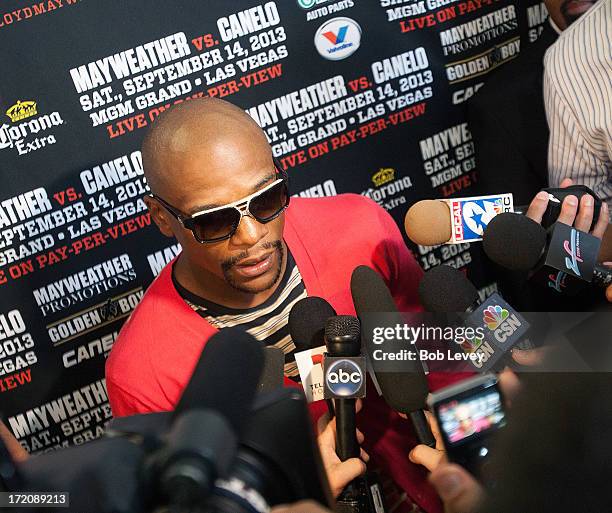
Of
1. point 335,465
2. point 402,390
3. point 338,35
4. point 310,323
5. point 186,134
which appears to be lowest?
point 335,465

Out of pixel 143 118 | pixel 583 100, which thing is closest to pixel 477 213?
pixel 583 100

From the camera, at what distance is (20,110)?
6.59 feet

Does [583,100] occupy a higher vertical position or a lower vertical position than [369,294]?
higher

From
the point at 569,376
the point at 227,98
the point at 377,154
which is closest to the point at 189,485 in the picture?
the point at 569,376

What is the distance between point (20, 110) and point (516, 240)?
1.41 metres

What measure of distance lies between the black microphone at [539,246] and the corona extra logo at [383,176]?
39.3 inches

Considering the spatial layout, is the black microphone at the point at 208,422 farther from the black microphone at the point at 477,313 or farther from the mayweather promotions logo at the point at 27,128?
the mayweather promotions logo at the point at 27,128

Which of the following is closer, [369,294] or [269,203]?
[369,294]

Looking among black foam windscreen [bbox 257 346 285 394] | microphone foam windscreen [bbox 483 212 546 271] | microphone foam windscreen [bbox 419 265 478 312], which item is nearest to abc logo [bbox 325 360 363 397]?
black foam windscreen [bbox 257 346 285 394]

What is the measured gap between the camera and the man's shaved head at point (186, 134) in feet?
5.15

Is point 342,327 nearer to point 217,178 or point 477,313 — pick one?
point 477,313

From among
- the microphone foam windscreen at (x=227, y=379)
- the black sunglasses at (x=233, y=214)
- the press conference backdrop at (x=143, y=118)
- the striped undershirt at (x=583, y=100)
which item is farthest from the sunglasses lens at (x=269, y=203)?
the striped undershirt at (x=583, y=100)

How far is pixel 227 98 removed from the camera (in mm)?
2180

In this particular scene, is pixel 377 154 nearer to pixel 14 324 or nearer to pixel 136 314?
pixel 136 314
